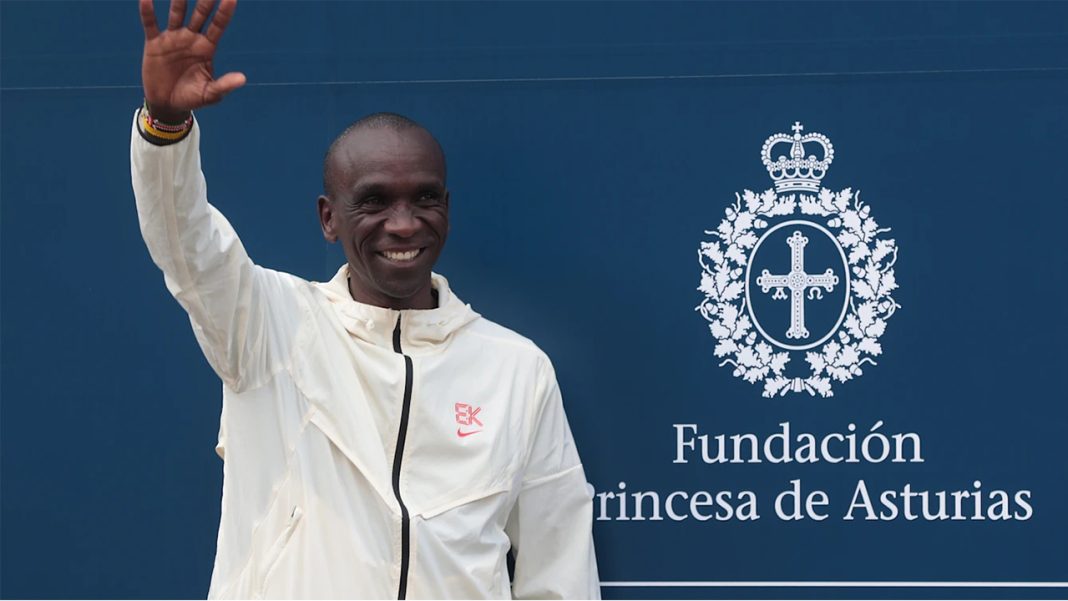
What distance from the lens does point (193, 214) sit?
2.19 metres

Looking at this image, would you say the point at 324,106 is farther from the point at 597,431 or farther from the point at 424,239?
the point at 597,431

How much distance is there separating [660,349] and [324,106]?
2.95ft

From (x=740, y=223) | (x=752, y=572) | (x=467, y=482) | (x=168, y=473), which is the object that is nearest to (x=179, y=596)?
(x=168, y=473)

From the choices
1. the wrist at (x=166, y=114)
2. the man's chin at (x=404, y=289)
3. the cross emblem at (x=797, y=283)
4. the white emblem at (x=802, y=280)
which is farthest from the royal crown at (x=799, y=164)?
the wrist at (x=166, y=114)

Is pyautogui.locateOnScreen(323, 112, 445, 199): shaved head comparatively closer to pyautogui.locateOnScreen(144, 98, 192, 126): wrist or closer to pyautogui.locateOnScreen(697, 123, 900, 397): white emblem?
pyautogui.locateOnScreen(144, 98, 192, 126): wrist

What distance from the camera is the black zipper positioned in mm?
2441

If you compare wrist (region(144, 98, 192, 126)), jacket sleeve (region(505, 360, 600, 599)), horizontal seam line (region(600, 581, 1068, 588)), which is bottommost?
horizontal seam line (region(600, 581, 1068, 588))

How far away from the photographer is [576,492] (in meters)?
2.73

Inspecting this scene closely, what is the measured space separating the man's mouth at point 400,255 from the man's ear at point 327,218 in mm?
146

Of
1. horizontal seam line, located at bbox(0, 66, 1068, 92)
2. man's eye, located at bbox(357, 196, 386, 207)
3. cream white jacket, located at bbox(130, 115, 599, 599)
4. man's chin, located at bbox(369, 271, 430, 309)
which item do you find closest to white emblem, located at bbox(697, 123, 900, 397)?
horizontal seam line, located at bbox(0, 66, 1068, 92)

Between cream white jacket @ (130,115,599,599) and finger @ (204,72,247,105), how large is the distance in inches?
12.9

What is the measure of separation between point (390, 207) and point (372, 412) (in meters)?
0.39

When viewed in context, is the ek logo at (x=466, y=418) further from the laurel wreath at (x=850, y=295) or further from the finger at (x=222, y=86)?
the finger at (x=222, y=86)

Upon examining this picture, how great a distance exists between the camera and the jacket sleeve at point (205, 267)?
84.3 inches
